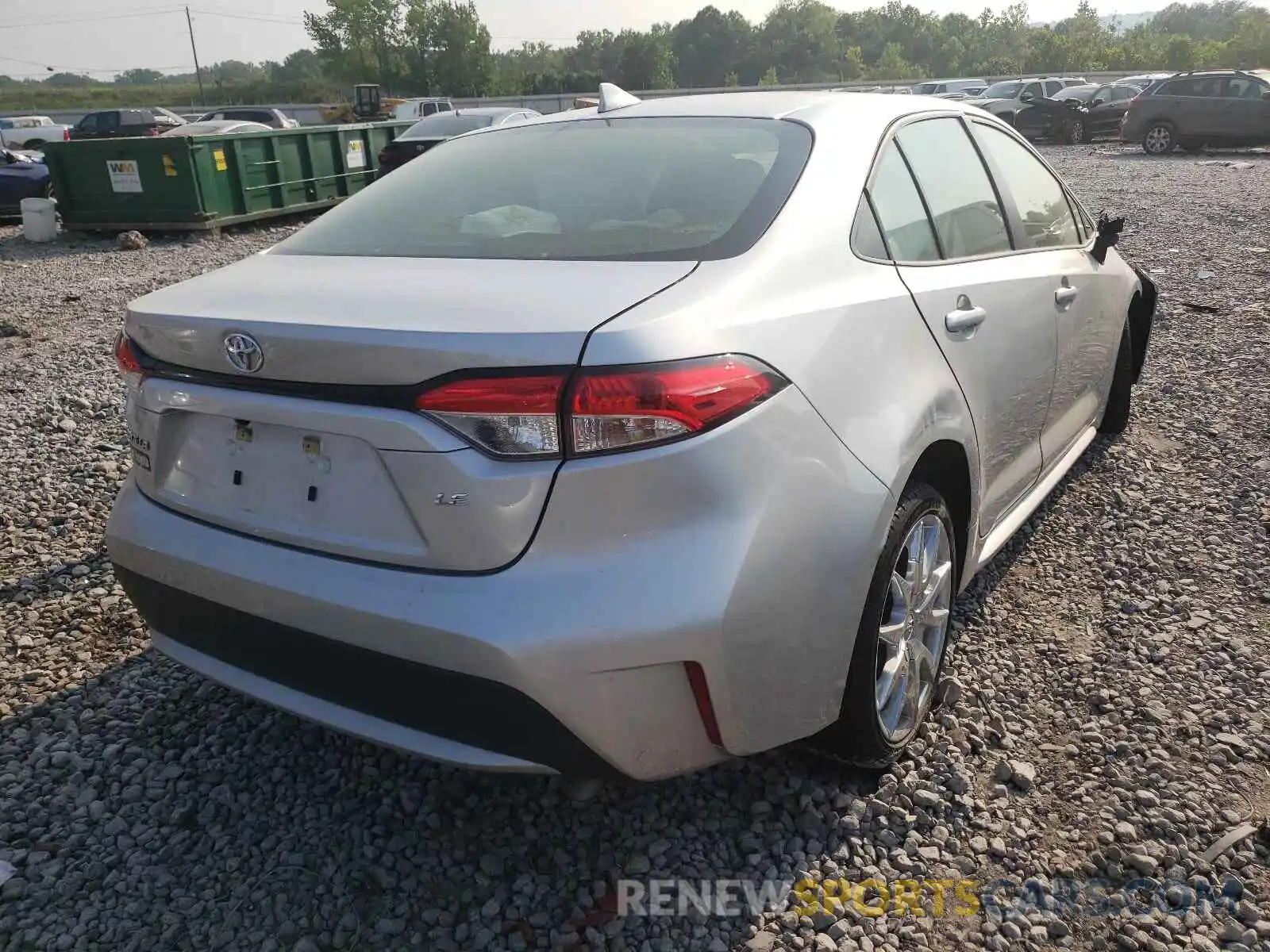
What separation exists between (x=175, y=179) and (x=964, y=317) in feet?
40.8

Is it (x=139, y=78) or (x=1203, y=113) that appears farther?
(x=139, y=78)

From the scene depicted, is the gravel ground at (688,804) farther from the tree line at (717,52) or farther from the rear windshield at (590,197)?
the tree line at (717,52)

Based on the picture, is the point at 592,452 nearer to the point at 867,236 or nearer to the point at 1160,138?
the point at 867,236

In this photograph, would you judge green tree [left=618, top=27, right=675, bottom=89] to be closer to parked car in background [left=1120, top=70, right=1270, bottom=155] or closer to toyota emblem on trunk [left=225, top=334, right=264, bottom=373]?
parked car in background [left=1120, top=70, right=1270, bottom=155]

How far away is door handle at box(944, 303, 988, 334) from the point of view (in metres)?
2.49

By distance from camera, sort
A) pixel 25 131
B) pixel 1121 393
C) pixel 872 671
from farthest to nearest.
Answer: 1. pixel 25 131
2. pixel 1121 393
3. pixel 872 671

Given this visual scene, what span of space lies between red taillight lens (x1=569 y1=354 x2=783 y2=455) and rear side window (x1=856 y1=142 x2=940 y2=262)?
851 millimetres

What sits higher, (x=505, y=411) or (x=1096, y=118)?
(x=505, y=411)

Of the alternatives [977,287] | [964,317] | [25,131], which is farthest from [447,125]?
[25,131]

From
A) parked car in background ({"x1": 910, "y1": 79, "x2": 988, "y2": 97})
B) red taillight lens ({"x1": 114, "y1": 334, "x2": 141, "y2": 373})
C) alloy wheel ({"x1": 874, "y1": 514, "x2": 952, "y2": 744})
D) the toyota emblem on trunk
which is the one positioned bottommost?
alloy wheel ({"x1": 874, "y1": 514, "x2": 952, "y2": 744})

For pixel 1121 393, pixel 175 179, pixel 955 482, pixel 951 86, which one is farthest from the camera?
pixel 951 86

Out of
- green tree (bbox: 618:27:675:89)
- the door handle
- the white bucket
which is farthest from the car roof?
green tree (bbox: 618:27:675:89)

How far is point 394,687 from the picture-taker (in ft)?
6.24

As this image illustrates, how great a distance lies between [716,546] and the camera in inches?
70.2
